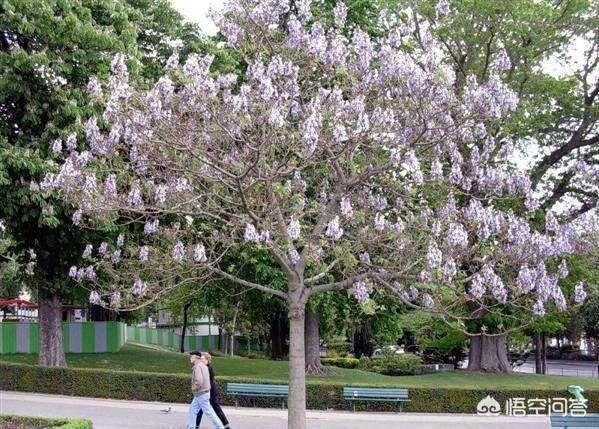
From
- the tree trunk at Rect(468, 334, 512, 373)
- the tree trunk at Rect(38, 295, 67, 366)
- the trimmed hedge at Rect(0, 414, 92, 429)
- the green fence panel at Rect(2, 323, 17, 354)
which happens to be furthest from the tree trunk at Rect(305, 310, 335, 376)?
the green fence panel at Rect(2, 323, 17, 354)

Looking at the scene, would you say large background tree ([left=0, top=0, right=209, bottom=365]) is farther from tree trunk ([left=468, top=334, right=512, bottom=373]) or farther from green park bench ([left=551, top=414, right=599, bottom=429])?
tree trunk ([left=468, top=334, right=512, bottom=373])

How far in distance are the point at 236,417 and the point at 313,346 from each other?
9.90 metres

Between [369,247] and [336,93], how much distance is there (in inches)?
110

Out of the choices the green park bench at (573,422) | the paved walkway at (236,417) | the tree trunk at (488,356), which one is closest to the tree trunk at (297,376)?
the paved walkway at (236,417)

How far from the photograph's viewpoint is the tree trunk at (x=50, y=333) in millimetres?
20609

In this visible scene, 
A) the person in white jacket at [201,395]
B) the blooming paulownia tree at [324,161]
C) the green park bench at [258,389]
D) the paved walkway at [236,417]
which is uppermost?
the blooming paulownia tree at [324,161]

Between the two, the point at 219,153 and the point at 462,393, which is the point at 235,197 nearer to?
the point at 219,153

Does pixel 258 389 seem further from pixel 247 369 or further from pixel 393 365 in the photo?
pixel 393 365

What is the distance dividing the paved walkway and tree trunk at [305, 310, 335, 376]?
25.9 feet

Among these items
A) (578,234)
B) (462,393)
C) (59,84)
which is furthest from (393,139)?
(59,84)

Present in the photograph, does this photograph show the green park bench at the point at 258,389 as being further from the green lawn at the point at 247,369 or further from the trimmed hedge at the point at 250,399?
the green lawn at the point at 247,369

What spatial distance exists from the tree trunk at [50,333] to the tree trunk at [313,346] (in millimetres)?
8142

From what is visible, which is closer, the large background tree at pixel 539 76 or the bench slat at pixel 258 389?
the bench slat at pixel 258 389

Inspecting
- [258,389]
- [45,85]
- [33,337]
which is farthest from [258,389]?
[33,337]
